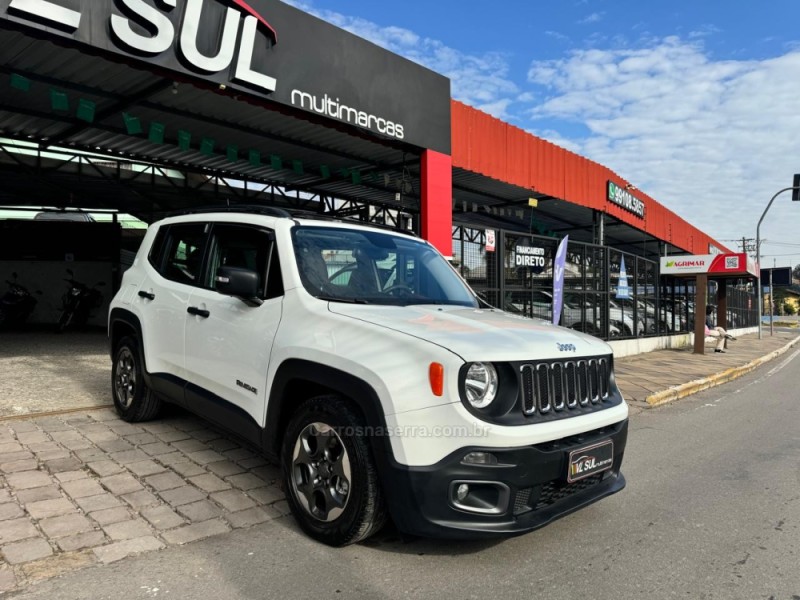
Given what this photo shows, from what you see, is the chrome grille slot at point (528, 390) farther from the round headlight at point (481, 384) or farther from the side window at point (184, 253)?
the side window at point (184, 253)

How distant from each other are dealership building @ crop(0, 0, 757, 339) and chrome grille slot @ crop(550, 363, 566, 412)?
6.87 ft

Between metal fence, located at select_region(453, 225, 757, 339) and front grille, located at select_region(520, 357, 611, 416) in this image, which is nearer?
front grille, located at select_region(520, 357, 611, 416)

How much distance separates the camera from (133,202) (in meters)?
19.6

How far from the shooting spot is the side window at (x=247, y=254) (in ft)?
11.9

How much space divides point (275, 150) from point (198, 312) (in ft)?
28.9

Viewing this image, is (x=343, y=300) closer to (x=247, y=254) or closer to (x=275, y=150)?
(x=247, y=254)

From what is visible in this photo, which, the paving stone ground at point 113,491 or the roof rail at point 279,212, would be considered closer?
the paving stone ground at point 113,491

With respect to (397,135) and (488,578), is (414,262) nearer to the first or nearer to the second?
(488,578)

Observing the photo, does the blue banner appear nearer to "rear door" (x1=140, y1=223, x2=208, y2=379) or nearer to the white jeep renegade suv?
the white jeep renegade suv

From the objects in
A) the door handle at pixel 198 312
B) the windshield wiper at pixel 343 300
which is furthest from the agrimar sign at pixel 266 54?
the windshield wiper at pixel 343 300

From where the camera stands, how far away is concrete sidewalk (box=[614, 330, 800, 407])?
8.91 m

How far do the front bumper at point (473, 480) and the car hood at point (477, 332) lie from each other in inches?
19.2

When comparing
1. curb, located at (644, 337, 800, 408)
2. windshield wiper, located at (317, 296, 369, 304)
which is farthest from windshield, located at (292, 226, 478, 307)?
curb, located at (644, 337, 800, 408)

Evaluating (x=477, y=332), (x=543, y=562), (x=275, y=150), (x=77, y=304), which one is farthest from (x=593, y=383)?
(x=77, y=304)
